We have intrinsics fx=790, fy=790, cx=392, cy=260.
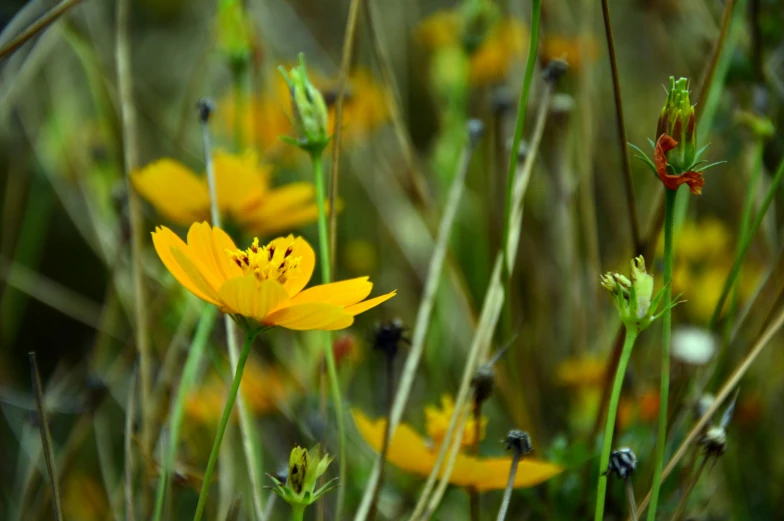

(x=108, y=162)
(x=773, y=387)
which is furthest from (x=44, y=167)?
(x=773, y=387)

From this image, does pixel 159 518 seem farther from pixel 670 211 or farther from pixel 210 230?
pixel 670 211

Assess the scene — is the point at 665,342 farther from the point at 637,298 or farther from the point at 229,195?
the point at 229,195

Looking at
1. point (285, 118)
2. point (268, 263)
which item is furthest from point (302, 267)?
point (285, 118)

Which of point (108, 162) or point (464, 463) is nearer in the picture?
point (464, 463)

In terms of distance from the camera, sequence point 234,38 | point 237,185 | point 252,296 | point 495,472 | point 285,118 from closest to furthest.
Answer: point 252,296
point 495,472
point 237,185
point 234,38
point 285,118

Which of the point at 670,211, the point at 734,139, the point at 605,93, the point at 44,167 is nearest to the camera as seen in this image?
the point at 670,211

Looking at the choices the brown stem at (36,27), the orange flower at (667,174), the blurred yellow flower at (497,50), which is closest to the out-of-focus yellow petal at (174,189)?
the brown stem at (36,27)

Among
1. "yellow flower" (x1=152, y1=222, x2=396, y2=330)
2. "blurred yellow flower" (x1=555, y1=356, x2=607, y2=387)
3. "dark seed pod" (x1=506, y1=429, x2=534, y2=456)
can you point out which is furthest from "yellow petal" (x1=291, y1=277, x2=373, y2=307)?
"blurred yellow flower" (x1=555, y1=356, x2=607, y2=387)

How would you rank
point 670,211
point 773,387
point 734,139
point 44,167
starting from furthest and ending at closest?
1. point 44,167
2. point 773,387
3. point 734,139
4. point 670,211
